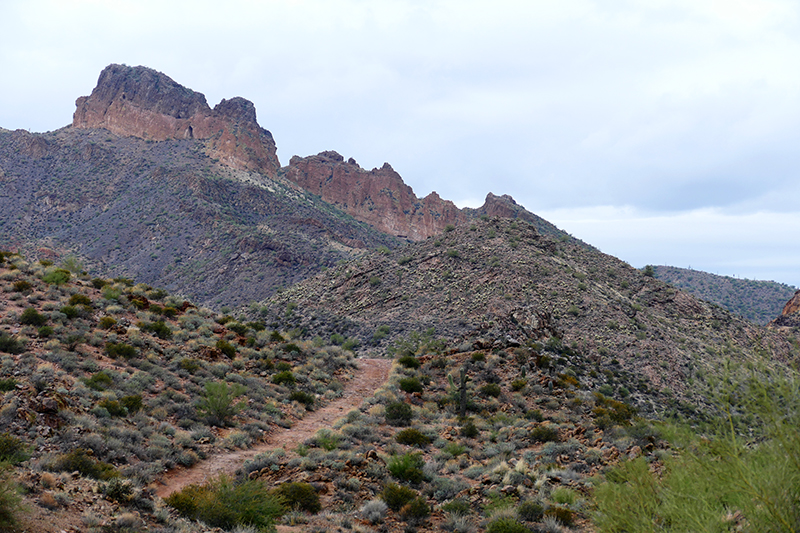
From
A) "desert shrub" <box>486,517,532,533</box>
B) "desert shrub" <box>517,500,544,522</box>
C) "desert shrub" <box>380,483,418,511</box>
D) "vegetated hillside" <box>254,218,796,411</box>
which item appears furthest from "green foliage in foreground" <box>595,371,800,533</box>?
"vegetated hillside" <box>254,218,796,411</box>

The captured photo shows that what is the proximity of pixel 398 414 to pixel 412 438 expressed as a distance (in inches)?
94.6

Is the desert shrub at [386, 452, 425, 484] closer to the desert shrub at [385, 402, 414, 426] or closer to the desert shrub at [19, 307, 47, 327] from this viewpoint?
the desert shrub at [385, 402, 414, 426]

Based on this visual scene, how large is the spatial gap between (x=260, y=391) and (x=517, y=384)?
11524 millimetres

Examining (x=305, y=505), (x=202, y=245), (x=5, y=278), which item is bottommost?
(x=305, y=505)

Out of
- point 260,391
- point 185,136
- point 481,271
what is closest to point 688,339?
point 481,271

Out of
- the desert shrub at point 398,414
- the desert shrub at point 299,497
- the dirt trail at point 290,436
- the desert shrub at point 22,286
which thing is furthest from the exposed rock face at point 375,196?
the desert shrub at point 299,497

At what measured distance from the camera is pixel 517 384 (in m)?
21.3

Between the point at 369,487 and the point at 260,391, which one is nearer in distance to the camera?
the point at 369,487

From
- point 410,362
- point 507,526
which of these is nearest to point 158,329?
point 410,362

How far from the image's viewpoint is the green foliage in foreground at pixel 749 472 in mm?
4493

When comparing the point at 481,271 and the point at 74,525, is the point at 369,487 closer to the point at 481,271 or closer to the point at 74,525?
the point at 74,525

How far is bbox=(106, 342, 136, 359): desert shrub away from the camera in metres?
17.7

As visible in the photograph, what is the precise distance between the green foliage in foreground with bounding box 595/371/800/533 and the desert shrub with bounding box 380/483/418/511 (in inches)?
234

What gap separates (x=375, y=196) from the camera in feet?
412
